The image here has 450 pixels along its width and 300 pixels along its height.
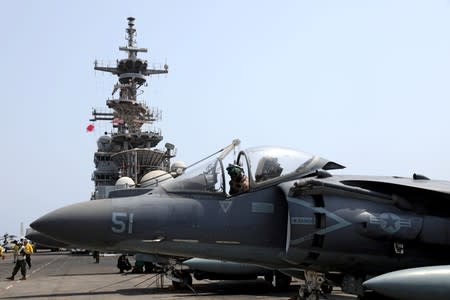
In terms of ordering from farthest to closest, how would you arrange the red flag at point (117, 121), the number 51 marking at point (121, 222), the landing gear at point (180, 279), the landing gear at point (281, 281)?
the red flag at point (117, 121) → the landing gear at point (281, 281) → the landing gear at point (180, 279) → the number 51 marking at point (121, 222)

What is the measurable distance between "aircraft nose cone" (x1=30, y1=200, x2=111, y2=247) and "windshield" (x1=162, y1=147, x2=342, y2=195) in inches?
41.8

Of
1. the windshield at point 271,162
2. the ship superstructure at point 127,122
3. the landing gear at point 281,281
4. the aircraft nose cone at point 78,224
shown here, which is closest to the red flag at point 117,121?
the ship superstructure at point 127,122

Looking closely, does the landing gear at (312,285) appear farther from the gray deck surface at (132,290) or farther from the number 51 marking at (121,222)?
the gray deck surface at (132,290)

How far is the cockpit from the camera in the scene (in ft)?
25.8

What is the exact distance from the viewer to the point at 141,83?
217 ft

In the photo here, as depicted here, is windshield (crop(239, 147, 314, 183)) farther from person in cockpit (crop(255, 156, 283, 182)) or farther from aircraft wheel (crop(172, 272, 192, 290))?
aircraft wheel (crop(172, 272, 192, 290))

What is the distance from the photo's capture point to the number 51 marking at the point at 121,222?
7.29m

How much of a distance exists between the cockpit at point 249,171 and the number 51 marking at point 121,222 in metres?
0.76

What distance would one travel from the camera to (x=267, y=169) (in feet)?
26.3

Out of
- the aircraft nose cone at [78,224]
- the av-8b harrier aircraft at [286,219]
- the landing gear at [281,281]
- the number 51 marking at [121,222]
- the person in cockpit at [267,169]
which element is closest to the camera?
the aircraft nose cone at [78,224]

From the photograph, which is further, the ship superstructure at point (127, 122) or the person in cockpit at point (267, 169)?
the ship superstructure at point (127, 122)

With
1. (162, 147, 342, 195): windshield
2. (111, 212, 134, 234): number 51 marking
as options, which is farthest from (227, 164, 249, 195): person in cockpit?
(111, 212, 134, 234): number 51 marking

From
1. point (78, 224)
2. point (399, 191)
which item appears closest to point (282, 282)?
point (399, 191)

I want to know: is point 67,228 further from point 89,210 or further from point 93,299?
point 93,299
